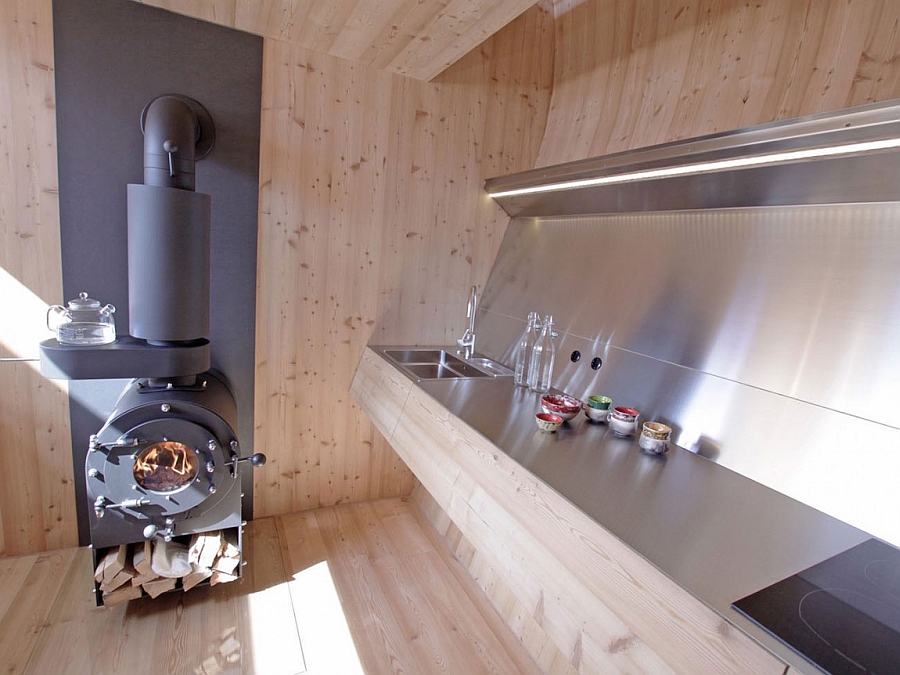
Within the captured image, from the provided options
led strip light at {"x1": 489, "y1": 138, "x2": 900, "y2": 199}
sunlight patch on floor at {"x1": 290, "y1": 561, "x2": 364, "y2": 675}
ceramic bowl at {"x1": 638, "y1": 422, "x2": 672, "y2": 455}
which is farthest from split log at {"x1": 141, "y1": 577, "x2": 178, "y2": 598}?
led strip light at {"x1": 489, "y1": 138, "x2": 900, "y2": 199}

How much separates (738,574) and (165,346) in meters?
1.82

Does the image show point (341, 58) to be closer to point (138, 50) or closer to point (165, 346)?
point (138, 50)

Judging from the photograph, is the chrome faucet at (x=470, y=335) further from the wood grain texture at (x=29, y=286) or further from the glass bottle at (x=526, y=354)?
the wood grain texture at (x=29, y=286)

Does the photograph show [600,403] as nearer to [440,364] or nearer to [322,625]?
[440,364]

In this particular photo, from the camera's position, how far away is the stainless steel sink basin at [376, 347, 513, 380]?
7.50 ft

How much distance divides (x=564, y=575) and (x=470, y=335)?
5.02 ft

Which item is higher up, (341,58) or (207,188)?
(341,58)

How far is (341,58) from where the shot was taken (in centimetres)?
215

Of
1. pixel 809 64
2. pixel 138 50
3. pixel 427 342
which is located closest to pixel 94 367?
pixel 138 50

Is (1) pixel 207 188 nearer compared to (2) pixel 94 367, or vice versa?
(2) pixel 94 367

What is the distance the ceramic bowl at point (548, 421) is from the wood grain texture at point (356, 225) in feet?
3.92

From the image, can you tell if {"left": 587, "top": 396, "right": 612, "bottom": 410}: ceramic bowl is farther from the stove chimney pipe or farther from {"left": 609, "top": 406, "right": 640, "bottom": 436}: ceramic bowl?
the stove chimney pipe

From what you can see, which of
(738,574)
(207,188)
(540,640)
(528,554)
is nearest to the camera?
(738,574)

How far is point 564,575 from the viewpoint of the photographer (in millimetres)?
1065
